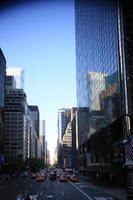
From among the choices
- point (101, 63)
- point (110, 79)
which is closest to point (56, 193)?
point (110, 79)

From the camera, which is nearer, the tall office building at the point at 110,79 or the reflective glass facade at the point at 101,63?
the tall office building at the point at 110,79

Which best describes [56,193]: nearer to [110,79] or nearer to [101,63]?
[110,79]

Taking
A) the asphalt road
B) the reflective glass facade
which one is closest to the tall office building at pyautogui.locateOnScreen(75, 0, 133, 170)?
the reflective glass facade

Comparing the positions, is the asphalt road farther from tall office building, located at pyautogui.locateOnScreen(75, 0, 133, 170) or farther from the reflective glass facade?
the reflective glass facade

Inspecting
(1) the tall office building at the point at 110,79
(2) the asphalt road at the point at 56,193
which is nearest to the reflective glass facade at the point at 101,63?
(1) the tall office building at the point at 110,79

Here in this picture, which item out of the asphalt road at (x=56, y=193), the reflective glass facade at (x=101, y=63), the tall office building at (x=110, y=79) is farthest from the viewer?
the reflective glass facade at (x=101, y=63)

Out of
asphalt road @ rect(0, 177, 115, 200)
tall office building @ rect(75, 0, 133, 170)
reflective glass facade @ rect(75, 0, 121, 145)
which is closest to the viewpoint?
asphalt road @ rect(0, 177, 115, 200)

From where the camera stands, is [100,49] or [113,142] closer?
[113,142]

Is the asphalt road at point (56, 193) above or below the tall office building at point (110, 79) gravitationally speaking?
below

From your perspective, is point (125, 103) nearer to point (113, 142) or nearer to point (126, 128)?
point (126, 128)

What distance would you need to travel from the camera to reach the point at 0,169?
413ft

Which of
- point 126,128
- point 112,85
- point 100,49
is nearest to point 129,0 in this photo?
point 126,128

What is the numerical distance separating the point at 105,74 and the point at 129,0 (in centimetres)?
5473

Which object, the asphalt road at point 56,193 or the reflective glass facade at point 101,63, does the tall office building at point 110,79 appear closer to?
the reflective glass facade at point 101,63
